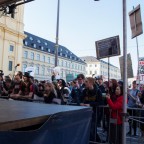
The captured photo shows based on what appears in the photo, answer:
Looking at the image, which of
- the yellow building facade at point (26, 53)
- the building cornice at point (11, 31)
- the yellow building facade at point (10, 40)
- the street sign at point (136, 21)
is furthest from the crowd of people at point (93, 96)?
the yellow building facade at point (10, 40)

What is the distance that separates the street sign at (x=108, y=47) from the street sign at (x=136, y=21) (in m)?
0.29

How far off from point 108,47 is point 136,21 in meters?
0.65

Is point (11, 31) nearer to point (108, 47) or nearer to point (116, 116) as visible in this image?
point (116, 116)

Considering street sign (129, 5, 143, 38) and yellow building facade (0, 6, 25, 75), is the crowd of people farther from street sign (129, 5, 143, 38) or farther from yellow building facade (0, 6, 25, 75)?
yellow building facade (0, 6, 25, 75)

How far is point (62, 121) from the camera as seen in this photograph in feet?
7.06

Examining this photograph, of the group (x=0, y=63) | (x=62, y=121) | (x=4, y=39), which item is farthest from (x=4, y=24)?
(x=62, y=121)

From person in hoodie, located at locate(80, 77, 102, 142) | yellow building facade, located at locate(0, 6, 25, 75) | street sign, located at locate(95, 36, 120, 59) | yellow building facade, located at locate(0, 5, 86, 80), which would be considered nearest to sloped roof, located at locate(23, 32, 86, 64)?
yellow building facade, located at locate(0, 5, 86, 80)

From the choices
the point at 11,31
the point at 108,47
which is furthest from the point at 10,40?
the point at 108,47

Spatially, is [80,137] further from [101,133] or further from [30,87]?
[30,87]

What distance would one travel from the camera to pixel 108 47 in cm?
424

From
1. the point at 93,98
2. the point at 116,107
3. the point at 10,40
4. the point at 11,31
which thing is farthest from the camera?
the point at 10,40

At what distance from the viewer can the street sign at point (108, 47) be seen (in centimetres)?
406

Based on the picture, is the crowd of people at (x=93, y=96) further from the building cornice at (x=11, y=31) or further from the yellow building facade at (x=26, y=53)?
the building cornice at (x=11, y=31)

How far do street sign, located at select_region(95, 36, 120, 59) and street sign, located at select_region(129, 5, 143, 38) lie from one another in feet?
0.96
